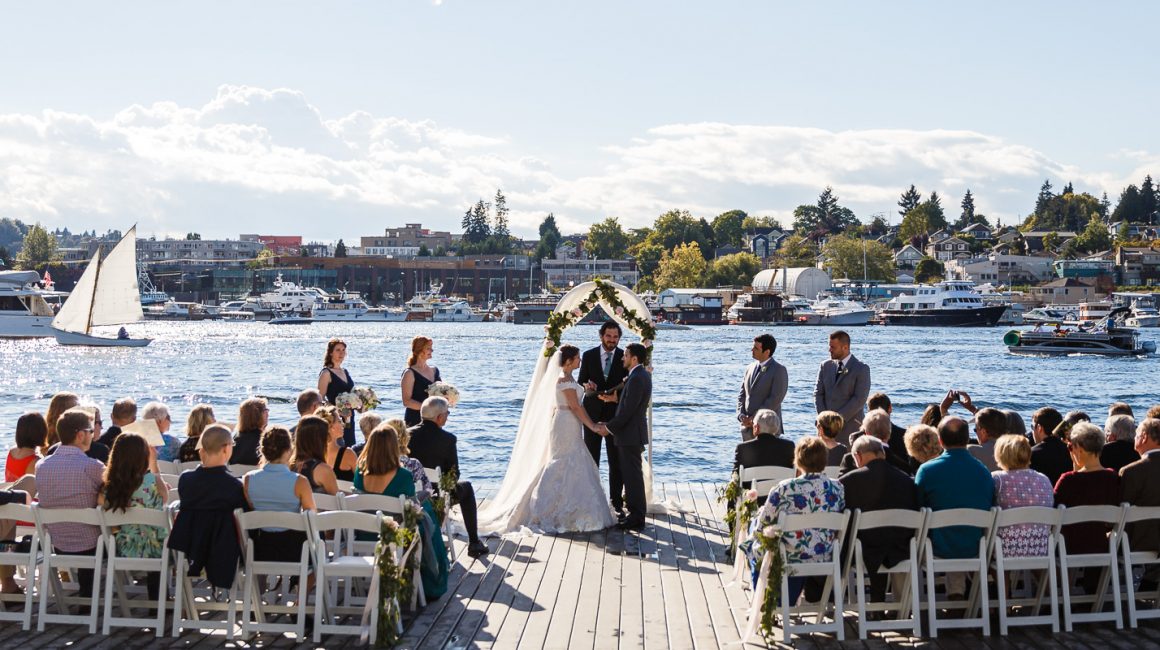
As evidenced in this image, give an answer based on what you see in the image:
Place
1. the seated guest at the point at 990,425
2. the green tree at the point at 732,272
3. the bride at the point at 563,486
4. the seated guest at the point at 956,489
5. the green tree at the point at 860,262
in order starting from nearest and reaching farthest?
the seated guest at the point at 956,489
the seated guest at the point at 990,425
the bride at the point at 563,486
the green tree at the point at 860,262
the green tree at the point at 732,272

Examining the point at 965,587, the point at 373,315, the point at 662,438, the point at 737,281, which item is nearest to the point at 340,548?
the point at 965,587

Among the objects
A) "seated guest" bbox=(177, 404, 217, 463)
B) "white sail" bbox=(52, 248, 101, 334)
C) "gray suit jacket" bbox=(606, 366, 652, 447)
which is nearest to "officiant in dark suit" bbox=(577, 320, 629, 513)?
"gray suit jacket" bbox=(606, 366, 652, 447)

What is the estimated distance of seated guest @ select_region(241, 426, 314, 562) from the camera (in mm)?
6488

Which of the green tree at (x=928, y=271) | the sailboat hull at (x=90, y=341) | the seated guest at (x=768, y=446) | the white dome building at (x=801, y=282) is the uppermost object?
the green tree at (x=928, y=271)

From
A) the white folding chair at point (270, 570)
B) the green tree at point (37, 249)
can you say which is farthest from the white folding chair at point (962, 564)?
the green tree at point (37, 249)

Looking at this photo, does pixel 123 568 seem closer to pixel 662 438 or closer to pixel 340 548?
pixel 340 548

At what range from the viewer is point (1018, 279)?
150 metres

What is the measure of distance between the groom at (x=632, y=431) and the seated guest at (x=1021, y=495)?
3.67 metres

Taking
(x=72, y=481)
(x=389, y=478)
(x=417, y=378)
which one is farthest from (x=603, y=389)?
(x=72, y=481)

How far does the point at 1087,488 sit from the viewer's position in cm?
682

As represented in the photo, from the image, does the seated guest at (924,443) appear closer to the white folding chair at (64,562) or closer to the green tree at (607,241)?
the white folding chair at (64,562)

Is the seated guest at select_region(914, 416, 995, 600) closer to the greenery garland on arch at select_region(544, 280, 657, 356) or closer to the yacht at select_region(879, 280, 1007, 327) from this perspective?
the greenery garland on arch at select_region(544, 280, 657, 356)

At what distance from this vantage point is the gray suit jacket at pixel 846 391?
1057cm

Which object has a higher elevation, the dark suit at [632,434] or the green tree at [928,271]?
the green tree at [928,271]
